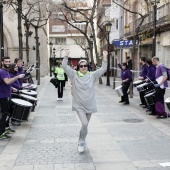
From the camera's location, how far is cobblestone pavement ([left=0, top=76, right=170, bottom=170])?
559 cm

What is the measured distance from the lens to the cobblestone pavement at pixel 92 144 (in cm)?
559

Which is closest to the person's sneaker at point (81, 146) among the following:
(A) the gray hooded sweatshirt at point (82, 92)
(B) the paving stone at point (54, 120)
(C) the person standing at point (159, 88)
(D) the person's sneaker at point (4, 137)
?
(A) the gray hooded sweatshirt at point (82, 92)

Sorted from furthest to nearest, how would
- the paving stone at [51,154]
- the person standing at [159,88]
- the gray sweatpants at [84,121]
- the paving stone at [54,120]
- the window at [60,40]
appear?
the window at [60,40]
the person standing at [159,88]
the paving stone at [54,120]
the gray sweatpants at [84,121]
the paving stone at [51,154]

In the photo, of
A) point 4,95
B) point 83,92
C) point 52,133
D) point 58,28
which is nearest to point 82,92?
point 83,92

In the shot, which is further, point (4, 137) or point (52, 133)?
point (52, 133)

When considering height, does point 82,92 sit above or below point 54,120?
above

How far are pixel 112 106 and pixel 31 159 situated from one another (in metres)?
7.15

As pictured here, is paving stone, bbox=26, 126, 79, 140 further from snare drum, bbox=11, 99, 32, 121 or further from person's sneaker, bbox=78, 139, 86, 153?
person's sneaker, bbox=78, 139, 86, 153

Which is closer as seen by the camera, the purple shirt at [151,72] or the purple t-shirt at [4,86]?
the purple t-shirt at [4,86]

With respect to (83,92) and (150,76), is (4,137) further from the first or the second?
(150,76)

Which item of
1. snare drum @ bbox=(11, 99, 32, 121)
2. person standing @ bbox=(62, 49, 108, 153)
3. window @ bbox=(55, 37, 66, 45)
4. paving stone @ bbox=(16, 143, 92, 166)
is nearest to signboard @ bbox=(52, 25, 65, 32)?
window @ bbox=(55, 37, 66, 45)

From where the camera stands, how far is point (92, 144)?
6.89 m

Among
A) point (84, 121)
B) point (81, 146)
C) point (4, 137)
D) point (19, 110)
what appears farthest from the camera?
point (19, 110)

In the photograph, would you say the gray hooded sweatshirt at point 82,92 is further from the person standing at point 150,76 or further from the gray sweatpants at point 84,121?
the person standing at point 150,76
